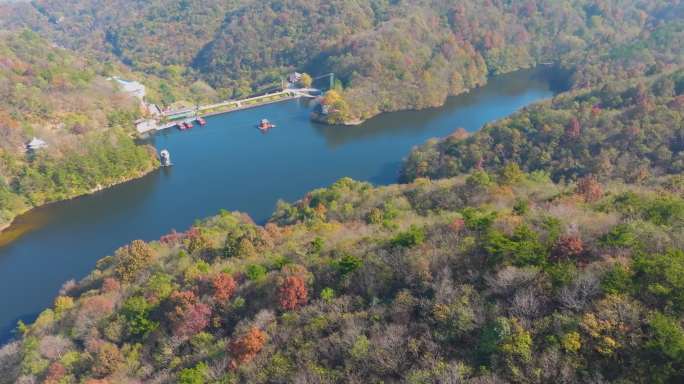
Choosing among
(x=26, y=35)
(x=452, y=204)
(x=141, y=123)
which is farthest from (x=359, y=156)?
(x=26, y=35)

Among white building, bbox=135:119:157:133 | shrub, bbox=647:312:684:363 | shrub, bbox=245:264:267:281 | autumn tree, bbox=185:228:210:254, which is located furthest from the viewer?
white building, bbox=135:119:157:133

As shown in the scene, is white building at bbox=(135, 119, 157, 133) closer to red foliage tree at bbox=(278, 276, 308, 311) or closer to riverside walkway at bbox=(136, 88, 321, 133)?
riverside walkway at bbox=(136, 88, 321, 133)

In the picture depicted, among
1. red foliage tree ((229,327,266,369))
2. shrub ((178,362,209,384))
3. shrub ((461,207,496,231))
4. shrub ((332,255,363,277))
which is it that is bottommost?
shrub ((178,362,209,384))

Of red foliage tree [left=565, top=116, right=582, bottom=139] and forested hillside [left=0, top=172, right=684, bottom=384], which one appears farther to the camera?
red foliage tree [left=565, top=116, right=582, bottom=139]

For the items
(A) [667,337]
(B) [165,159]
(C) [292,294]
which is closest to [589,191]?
(A) [667,337]

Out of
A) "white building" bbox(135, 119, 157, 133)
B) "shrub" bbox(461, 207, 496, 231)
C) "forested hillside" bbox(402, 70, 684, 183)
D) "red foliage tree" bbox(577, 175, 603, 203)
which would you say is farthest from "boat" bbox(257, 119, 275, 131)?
"shrub" bbox(461, 207, 496, 231)

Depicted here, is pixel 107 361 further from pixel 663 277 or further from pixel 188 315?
pixel 663 277

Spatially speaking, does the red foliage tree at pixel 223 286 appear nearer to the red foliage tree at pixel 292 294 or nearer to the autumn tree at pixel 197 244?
the red foliage tree at pixel 292 294

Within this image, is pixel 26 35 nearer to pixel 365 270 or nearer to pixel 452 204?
pixel 452 204

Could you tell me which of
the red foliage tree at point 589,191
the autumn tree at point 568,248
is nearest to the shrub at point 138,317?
the autumn tree at point 568,248
